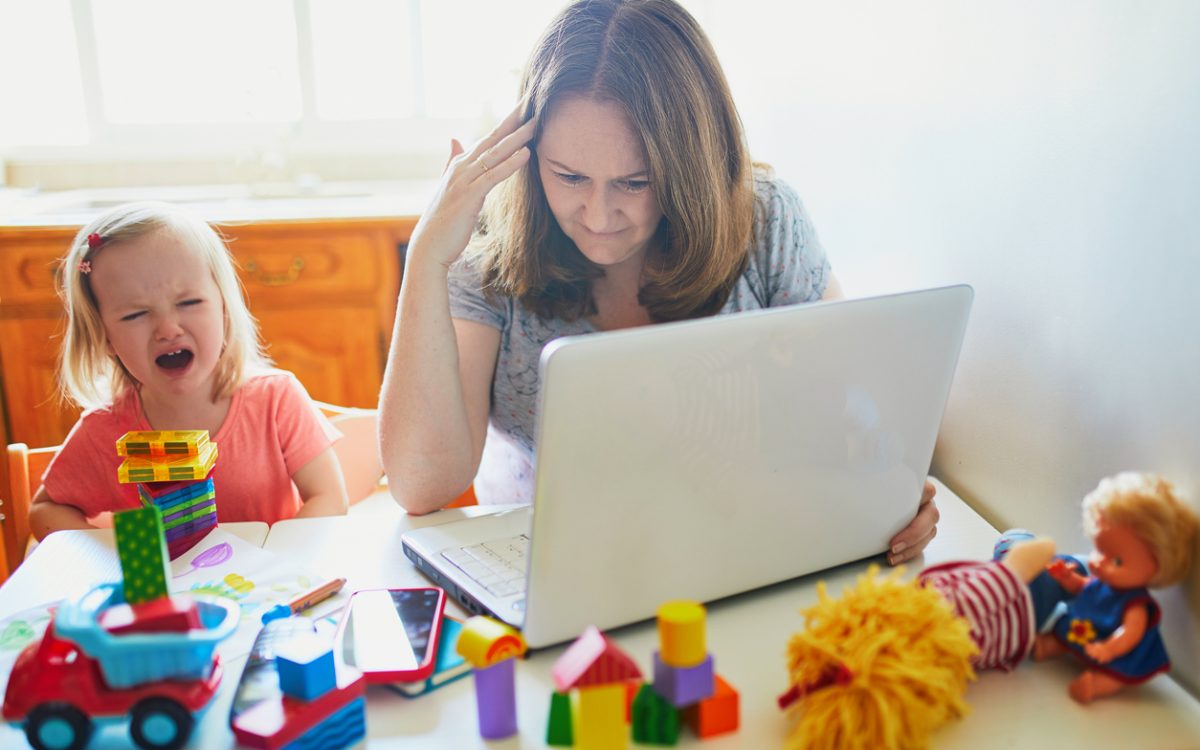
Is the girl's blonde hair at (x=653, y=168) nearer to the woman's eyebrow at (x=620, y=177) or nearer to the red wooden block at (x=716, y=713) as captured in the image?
the woman's eyebrow at (x=620, y=177)

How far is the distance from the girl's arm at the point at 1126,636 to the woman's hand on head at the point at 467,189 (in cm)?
75

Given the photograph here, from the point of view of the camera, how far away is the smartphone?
0.79 m

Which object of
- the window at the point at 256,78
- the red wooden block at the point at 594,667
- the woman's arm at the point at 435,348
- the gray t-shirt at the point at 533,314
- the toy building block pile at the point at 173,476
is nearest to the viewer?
the red wooden block at the point at 594,667

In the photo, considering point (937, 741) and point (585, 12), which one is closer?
point (937, 741)

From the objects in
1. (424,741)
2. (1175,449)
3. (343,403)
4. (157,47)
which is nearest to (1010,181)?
Answer: (1175,449)

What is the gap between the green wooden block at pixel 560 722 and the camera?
695 millimetres

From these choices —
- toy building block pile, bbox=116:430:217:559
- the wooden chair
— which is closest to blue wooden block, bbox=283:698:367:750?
toy building block pile, bbox=116:430:217:559

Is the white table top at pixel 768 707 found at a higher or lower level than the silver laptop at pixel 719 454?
lower

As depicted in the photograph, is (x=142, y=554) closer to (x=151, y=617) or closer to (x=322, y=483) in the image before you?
(x=151, y=617)

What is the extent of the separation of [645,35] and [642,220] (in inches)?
8.1

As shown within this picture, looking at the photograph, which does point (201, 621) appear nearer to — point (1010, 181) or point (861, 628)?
point (861, 628)

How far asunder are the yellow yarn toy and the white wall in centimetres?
22

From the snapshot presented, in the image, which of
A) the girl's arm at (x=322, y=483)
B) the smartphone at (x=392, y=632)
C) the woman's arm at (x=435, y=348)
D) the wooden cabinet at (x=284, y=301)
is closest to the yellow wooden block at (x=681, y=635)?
the smartphone at (x=392, y=632)

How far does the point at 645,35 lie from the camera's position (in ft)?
3.60
